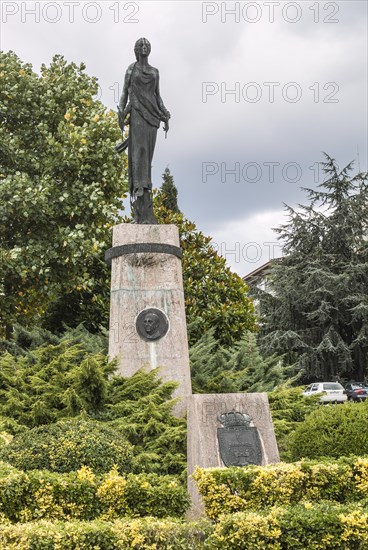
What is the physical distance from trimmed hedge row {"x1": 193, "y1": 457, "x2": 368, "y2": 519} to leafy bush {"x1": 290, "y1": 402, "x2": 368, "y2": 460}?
1.61m

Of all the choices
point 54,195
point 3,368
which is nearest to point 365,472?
point 3,368

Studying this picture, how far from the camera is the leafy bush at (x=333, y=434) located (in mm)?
7664

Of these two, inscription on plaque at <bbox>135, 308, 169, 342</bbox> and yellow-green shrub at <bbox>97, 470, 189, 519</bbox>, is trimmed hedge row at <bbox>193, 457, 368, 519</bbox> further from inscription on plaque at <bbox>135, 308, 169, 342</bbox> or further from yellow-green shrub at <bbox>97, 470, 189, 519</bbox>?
inscription on plaque at <bbox>135, 308, 169, 342</bbox>

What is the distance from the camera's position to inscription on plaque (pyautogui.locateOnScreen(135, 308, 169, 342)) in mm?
10328

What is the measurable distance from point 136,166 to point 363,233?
23.0 m

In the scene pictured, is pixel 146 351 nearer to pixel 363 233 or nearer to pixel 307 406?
pixel 307 406

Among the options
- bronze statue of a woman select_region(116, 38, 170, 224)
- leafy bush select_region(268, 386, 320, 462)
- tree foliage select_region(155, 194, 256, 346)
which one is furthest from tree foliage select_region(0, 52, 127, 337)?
leafy bush select_region(268, 386, 320, 462)

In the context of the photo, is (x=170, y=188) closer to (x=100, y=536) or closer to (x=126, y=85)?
(x=126, y=85)

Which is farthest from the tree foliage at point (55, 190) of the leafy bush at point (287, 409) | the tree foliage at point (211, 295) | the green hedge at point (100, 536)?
the green hedge at point (100, 536)

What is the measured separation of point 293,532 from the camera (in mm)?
5016

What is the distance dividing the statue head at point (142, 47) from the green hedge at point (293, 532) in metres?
8.52

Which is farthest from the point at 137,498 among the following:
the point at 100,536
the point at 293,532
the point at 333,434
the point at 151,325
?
the point at 151,325

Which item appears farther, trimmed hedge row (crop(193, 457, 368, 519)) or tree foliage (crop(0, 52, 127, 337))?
tree foliage (crop(0, 52, 127, 337))

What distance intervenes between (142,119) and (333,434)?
6.34 meters
